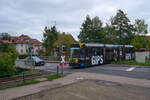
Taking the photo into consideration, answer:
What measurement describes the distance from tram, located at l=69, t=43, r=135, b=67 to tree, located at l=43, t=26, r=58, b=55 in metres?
18.5

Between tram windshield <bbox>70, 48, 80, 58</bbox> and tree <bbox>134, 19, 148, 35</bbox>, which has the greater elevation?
tree <bbox>134, 19, 148, 35</bbox>

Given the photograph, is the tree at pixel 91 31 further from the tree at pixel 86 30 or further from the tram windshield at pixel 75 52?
A: the tram windshield at pixel 75 52

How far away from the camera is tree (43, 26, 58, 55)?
1368 inches

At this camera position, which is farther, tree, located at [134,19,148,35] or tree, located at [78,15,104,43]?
tree, located at [78,15,104,43]

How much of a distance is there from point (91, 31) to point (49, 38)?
1639cm

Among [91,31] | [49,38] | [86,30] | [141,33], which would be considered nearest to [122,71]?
[141,33]

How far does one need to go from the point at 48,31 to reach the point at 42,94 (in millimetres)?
30423

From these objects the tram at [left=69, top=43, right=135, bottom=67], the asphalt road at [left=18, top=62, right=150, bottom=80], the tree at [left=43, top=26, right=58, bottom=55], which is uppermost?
the tree at [left=43, top=26, right=58, bottom=55]

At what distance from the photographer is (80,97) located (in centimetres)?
625

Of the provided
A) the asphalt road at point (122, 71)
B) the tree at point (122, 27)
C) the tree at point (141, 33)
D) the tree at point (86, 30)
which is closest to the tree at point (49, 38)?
the tree at point (86, 30)

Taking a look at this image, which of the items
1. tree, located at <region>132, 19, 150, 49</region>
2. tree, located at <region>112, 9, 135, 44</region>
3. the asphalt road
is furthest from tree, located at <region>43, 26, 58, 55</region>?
tree, located at <region>132, 19, 150, 49</region>

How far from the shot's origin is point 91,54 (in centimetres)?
1681

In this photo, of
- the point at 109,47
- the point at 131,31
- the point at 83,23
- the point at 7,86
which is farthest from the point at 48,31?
the point at 7,86

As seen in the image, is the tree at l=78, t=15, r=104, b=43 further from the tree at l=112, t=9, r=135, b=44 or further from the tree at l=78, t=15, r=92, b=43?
the tree at l=112, t=9, r=135, b=44
